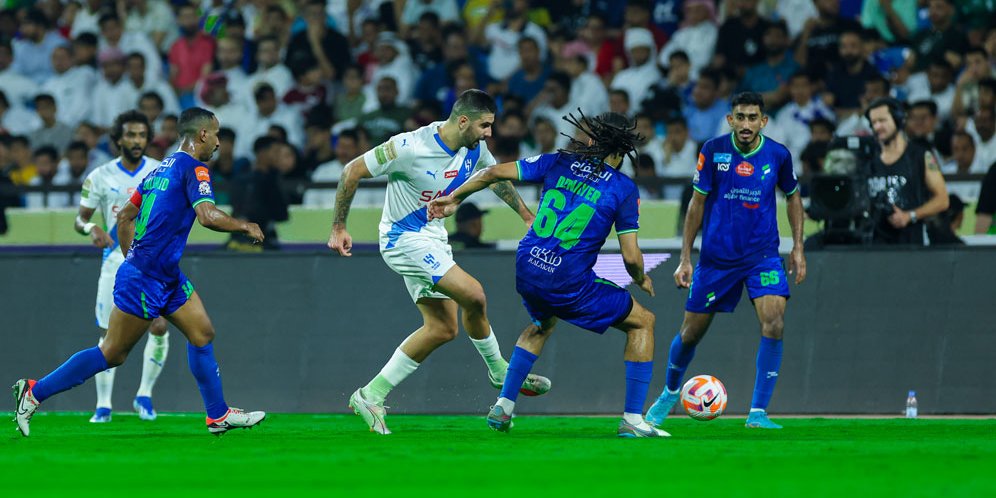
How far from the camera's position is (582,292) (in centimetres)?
998

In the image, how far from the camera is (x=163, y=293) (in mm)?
10297

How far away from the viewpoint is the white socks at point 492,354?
36.3ft

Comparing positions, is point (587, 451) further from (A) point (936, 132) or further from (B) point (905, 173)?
(A) point (936, 132)

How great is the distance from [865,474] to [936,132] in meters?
9.55

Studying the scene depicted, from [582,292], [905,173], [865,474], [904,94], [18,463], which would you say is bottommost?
[18,463]

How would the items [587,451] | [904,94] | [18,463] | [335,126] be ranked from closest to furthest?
[18,463] < [587,451] < [904,94] < [335,126]

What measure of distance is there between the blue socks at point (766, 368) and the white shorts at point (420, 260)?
2408 millimetres

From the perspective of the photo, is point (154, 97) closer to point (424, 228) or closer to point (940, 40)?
point (424, 228)

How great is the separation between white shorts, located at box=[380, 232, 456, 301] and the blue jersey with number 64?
32.4 inches

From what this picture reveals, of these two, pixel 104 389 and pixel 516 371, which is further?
pixel 104 389

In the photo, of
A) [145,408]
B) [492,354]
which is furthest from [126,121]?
[492,354]

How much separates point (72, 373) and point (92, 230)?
8.29ft

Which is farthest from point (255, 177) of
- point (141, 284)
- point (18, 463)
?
point (18, 463)

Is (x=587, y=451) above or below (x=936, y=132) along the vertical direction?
below
